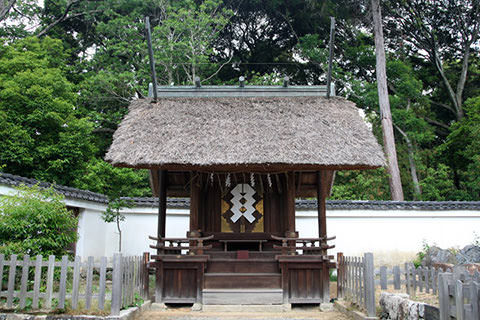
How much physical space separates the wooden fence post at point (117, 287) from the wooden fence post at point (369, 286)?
3795 millimetres

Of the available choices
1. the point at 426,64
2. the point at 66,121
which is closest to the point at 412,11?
the point at 426,64

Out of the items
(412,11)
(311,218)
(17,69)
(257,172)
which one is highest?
(412,11)

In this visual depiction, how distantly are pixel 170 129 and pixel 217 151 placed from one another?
130 cm

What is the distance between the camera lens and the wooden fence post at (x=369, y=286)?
20.5ft

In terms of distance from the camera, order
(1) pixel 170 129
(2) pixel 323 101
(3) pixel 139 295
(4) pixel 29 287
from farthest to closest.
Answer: (2) pixel 323 101
(1) pixel 170 129
(3) pixel 139 295
(4) pixel 29 287

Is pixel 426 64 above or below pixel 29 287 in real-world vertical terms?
above

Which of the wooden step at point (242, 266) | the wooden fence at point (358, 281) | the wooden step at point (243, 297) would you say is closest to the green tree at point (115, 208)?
the wooden step at point (242, 266)

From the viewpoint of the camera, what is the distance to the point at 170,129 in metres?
8.43

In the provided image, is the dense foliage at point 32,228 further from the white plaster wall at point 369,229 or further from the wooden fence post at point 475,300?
the white plaster wall at point 369,229

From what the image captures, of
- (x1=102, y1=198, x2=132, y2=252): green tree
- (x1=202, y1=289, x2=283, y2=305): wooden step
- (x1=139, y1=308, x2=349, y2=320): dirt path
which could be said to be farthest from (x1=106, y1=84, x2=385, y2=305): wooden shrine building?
(x1=102, y1=198, x2=132, y2=252): green tree

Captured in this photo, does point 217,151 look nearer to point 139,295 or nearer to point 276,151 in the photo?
point 276,151

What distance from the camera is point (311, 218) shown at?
13.6m

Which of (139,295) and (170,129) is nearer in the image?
(139,295)

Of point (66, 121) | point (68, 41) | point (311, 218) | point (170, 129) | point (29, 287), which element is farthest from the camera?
point (68, 41)
